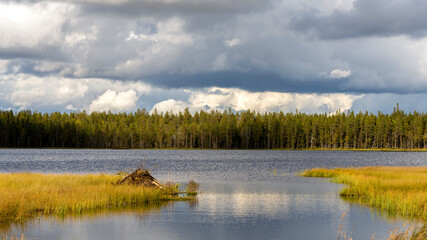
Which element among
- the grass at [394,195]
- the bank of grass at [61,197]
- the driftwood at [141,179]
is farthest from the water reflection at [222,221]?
the driftwood at [141,179]

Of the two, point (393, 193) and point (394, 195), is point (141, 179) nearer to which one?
point (394, 195)

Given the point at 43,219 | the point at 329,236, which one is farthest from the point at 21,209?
the point at 329,236

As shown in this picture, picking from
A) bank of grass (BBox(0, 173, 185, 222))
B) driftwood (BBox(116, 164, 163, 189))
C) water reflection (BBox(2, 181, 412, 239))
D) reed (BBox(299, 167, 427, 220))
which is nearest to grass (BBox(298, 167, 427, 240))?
reed (BBox(299, 167, 427, 220))

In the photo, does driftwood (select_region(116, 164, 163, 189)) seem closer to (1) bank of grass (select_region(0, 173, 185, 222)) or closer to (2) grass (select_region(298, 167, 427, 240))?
(1) bank of grass (select_region(0, 173, 185, 222))

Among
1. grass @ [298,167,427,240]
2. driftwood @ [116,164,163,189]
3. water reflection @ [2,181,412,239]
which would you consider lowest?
water reflection @ [2,181,412,239]

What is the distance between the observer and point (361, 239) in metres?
24.6

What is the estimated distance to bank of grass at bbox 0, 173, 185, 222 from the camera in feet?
91.0

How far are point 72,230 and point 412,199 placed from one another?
2279 cm

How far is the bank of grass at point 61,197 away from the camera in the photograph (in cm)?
2775

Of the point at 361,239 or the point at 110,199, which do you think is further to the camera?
the point at 110,199

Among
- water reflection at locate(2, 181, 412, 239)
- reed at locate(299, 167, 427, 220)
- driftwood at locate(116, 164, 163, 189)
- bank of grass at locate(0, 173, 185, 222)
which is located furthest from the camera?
driftwood at locate(116, 164, 163, 189)

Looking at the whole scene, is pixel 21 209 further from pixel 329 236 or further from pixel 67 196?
pixel 329 236

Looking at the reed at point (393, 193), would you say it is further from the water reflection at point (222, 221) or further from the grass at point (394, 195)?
the water reflection at point (222, 221)

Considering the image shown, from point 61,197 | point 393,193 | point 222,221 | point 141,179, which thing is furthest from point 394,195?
point 61,197
